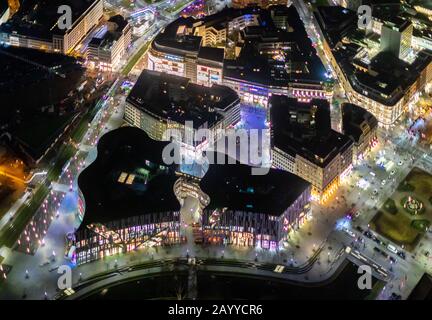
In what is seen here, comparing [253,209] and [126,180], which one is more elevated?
[126,180]

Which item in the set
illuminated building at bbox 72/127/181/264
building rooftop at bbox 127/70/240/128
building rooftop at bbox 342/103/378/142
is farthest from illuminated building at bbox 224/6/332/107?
illuminated building at bbox 72/127/181/264

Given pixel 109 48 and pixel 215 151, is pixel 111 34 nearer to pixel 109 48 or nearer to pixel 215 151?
pixel 109 48

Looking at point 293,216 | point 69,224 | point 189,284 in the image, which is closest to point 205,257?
point 189,284

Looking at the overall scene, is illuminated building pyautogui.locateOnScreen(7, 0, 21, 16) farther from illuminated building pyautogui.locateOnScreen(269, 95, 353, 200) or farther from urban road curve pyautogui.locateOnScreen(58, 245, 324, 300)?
urban road curve pyautogui.locateOnScreen(58, 245, 324, 300)

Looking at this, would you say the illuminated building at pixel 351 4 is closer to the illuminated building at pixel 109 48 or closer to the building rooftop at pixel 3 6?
the illuminated building at pixel 109 48

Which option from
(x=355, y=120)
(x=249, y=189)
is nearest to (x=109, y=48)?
(x=249, y=189)

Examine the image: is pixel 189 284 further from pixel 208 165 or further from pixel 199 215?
pixel 208 165
